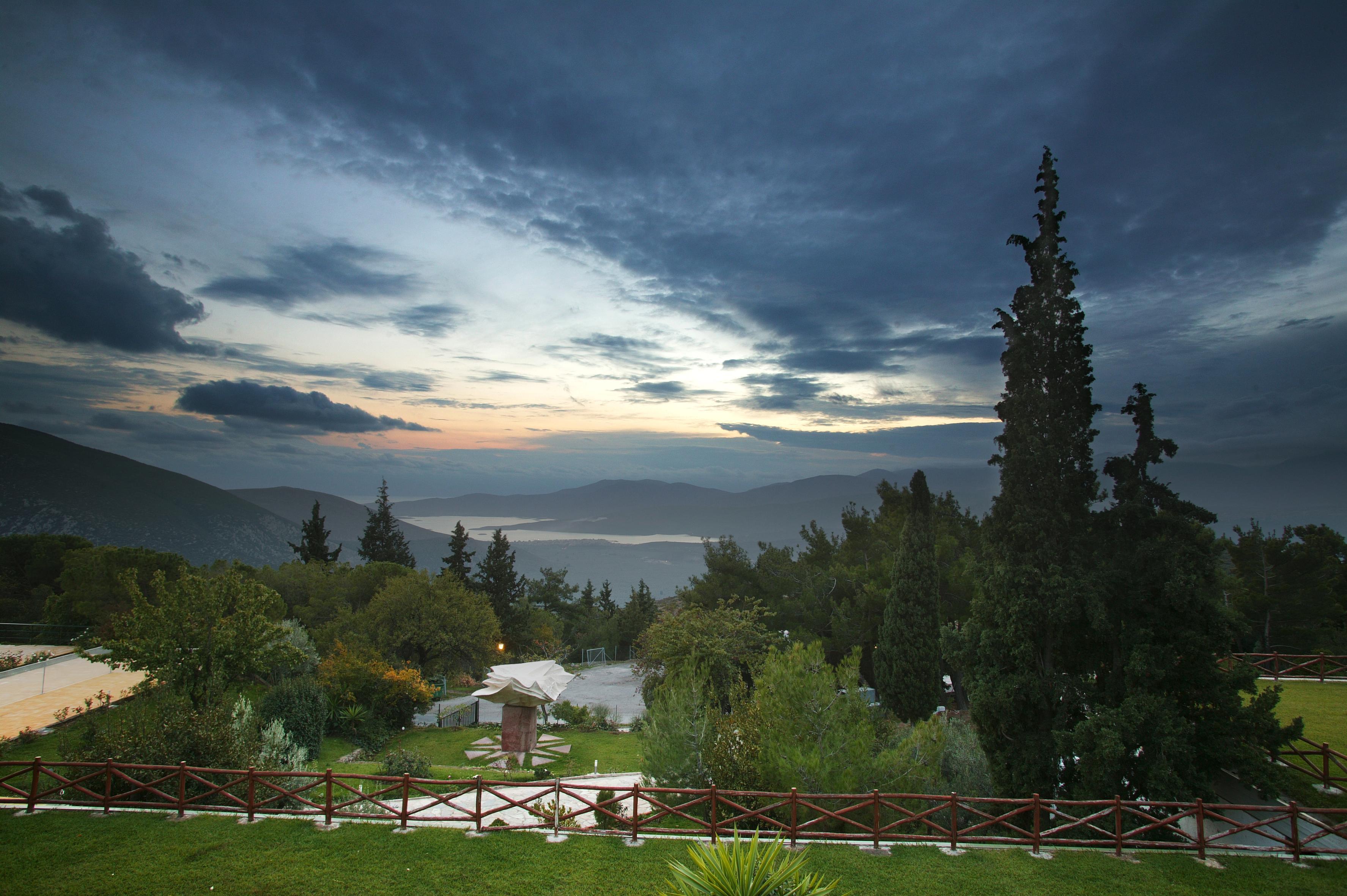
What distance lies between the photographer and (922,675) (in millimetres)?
21125

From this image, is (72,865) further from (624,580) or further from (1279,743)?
(624,580)

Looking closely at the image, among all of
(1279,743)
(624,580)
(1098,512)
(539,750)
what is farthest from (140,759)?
(624,580)

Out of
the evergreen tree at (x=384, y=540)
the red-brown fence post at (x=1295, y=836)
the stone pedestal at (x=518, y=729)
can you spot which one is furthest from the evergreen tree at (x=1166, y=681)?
the evergreen tree at (x=384, y=540)

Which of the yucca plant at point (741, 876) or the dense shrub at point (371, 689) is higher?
the yucca plant at point (741, 876)

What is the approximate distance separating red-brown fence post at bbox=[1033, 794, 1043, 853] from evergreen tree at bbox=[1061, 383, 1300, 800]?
205cm

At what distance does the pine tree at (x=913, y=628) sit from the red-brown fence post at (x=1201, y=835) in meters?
11.7

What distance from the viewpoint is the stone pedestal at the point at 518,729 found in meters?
16.8

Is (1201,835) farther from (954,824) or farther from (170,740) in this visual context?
(170,740)

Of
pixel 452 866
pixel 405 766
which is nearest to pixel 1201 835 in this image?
pixel 452 866

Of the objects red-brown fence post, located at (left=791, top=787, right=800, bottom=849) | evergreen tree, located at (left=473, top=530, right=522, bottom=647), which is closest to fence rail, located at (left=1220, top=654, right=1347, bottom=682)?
red-brown fence post, located at (left=791, top=787, right=800, bottom=849)

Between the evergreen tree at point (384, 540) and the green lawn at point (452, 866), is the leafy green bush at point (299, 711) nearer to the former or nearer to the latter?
the green lawn at point (452, 866)

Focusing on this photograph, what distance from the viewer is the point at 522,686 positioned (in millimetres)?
16422

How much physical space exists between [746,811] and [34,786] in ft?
36.2

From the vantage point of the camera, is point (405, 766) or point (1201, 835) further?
point (405, 766)
